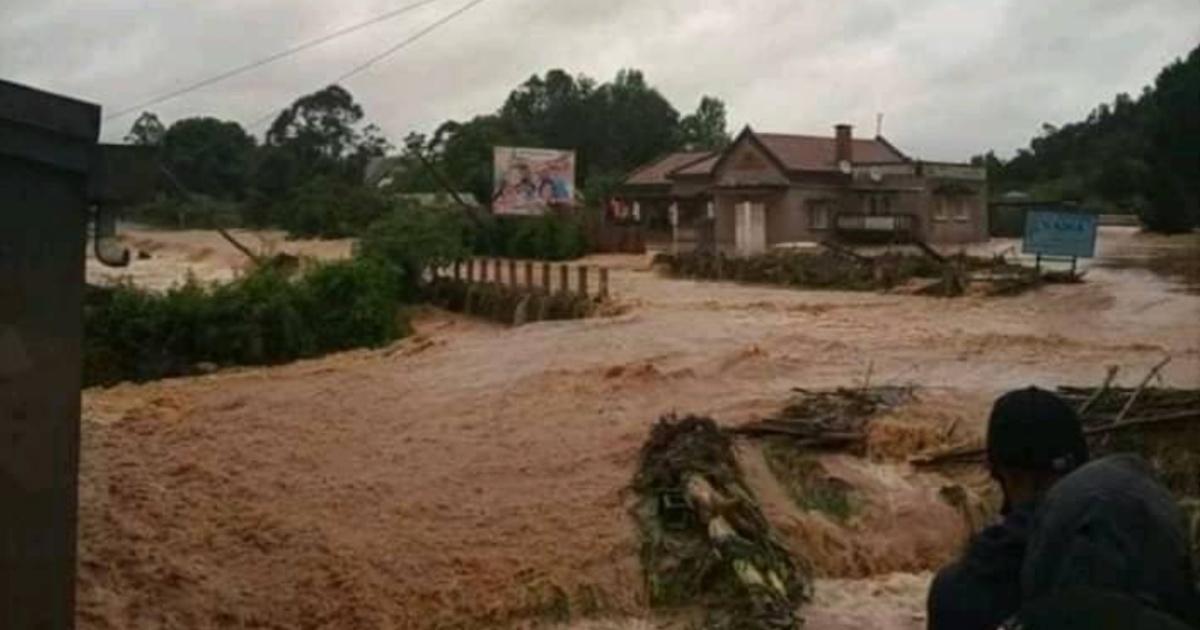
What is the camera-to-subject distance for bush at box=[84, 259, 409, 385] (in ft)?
95.3

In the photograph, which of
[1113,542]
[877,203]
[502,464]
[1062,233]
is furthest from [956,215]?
[1113,542]

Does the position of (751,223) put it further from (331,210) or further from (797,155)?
(331,210)

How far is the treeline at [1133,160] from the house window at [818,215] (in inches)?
471

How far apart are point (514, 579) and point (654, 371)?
934 cm

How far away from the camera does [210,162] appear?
3647 inches

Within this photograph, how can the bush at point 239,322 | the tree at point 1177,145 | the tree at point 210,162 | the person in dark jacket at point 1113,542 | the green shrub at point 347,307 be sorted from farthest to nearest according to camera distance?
1. the tree at point 210,162
2. the tree at point 1177,145
3. the green shrub at point 347,307
4. the bush at point 239,322
5. the person in dark jacket at point 1113,542

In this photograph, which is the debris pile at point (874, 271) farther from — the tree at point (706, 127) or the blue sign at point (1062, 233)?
the tree at point (706, 127)

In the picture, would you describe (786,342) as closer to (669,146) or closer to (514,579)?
(514,579)

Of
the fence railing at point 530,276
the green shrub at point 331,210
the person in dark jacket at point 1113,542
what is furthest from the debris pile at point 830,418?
the green shrub at point 331,210

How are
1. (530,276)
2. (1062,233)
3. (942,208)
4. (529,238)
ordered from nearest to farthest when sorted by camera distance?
(1062,233), (530,276), (529,238), (942,208)

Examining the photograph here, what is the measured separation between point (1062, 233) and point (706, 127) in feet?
234

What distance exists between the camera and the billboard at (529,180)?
52.8 meters

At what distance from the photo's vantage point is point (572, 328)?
2905cm

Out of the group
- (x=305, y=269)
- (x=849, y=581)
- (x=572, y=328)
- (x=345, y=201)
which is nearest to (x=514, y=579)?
(x=849, y=581)
